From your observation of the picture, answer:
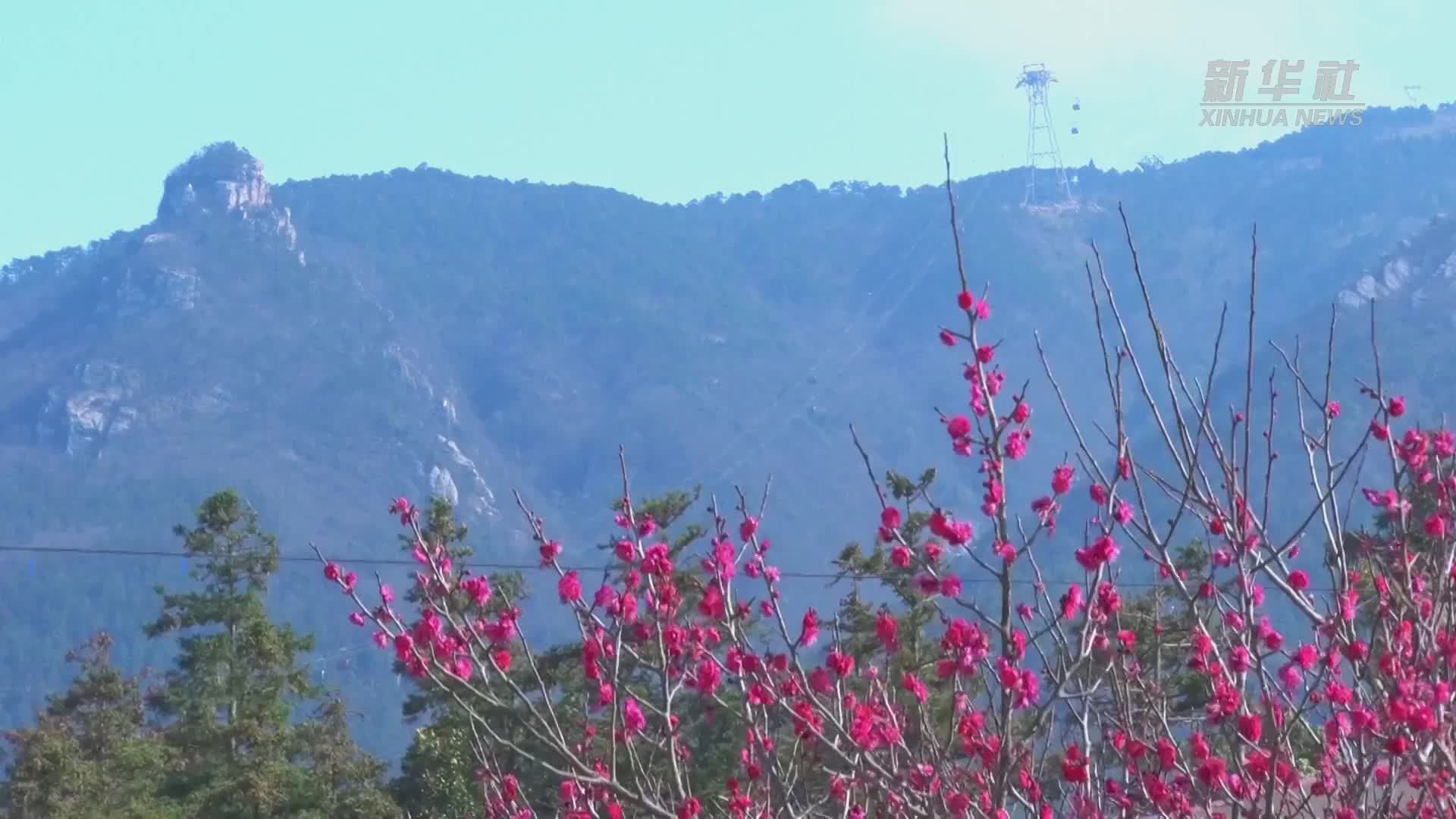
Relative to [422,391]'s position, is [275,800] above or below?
above

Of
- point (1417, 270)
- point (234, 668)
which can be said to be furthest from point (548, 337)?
point (234, 668)

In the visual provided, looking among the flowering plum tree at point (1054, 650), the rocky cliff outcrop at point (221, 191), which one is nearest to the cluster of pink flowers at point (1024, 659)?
the flowering plum tree at point (1054, 650)

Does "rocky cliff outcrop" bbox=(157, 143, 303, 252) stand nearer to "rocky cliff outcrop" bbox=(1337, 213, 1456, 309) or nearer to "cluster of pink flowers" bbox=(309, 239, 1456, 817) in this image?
"rocky cliff outcrop" bbox=(1337, 213, 1456, 309)

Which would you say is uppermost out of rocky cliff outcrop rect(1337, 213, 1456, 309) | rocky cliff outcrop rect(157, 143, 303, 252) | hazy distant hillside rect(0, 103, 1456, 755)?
rocky cliff outcrop rect(157, 143, 303, 252)

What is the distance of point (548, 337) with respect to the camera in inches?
3999

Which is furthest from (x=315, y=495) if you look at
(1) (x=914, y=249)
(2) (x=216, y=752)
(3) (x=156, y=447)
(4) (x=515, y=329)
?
(2) (x=216, y=752)

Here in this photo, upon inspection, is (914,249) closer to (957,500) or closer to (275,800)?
(957,500)

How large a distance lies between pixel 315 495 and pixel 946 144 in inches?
3049

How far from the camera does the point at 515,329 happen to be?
338 feet

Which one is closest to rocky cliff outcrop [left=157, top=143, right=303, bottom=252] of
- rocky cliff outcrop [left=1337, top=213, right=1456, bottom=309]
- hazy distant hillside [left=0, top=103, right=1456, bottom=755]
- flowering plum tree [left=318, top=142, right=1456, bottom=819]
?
hazy distant hillside [left=0, top=103, right=1456, bottom=755]

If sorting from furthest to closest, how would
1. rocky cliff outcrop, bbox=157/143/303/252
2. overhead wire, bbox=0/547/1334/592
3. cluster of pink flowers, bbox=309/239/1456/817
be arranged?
rocky cliff outcrop, bbox=157/143/303/252 < overhead wire, bbox=0/547/1334/592 < cluster of pink flowers, bbox=309/239/1456/817

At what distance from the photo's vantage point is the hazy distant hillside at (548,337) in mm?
74688

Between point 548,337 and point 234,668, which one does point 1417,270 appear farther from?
point 548,337

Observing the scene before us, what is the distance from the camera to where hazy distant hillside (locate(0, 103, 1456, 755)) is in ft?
245
